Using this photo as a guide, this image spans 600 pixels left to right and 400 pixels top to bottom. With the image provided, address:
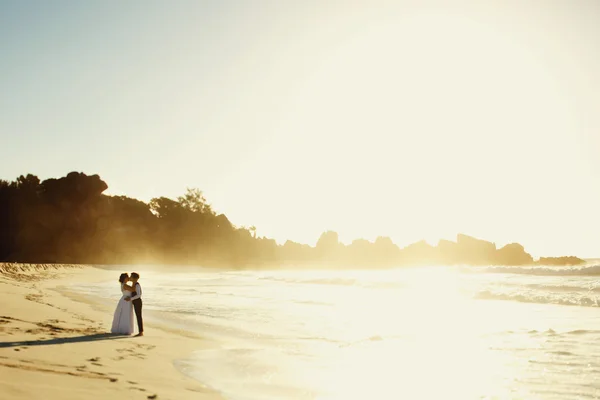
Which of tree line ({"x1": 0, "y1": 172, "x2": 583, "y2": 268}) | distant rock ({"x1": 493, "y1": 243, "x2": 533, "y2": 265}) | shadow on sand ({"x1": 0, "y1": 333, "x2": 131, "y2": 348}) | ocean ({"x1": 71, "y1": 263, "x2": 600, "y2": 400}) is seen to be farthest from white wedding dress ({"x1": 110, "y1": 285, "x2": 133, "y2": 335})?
distant rock ({"x1": 493, "y1": 243, "x2": 533, "y2": 265})

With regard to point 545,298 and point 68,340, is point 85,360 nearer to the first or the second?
point 68,340

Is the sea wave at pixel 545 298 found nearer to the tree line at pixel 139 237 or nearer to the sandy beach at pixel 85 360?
the sandy beach at pixel 85 360

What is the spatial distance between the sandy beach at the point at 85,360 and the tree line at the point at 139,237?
65.8m

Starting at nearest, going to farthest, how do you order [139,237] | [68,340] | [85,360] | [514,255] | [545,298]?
[85,360] < [68,340] < [545,298] < [514,255] < [139,237]

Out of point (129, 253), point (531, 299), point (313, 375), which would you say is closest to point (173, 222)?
point (129, 253)

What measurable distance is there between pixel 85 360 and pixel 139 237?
10388cm

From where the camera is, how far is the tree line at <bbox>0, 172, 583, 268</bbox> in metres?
86.3

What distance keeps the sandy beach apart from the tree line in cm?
6581

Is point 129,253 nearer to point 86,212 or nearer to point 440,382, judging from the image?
point 86,212

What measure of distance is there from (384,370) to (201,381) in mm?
3338

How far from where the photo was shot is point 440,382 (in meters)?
7.41

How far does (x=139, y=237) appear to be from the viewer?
105 m

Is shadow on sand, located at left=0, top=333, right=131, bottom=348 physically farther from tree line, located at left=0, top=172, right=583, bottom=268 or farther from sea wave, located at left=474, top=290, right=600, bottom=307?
tree line, located at left=0, top=172, right=583, bottom=268

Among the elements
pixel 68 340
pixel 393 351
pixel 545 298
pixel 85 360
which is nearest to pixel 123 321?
pixel 68 340
